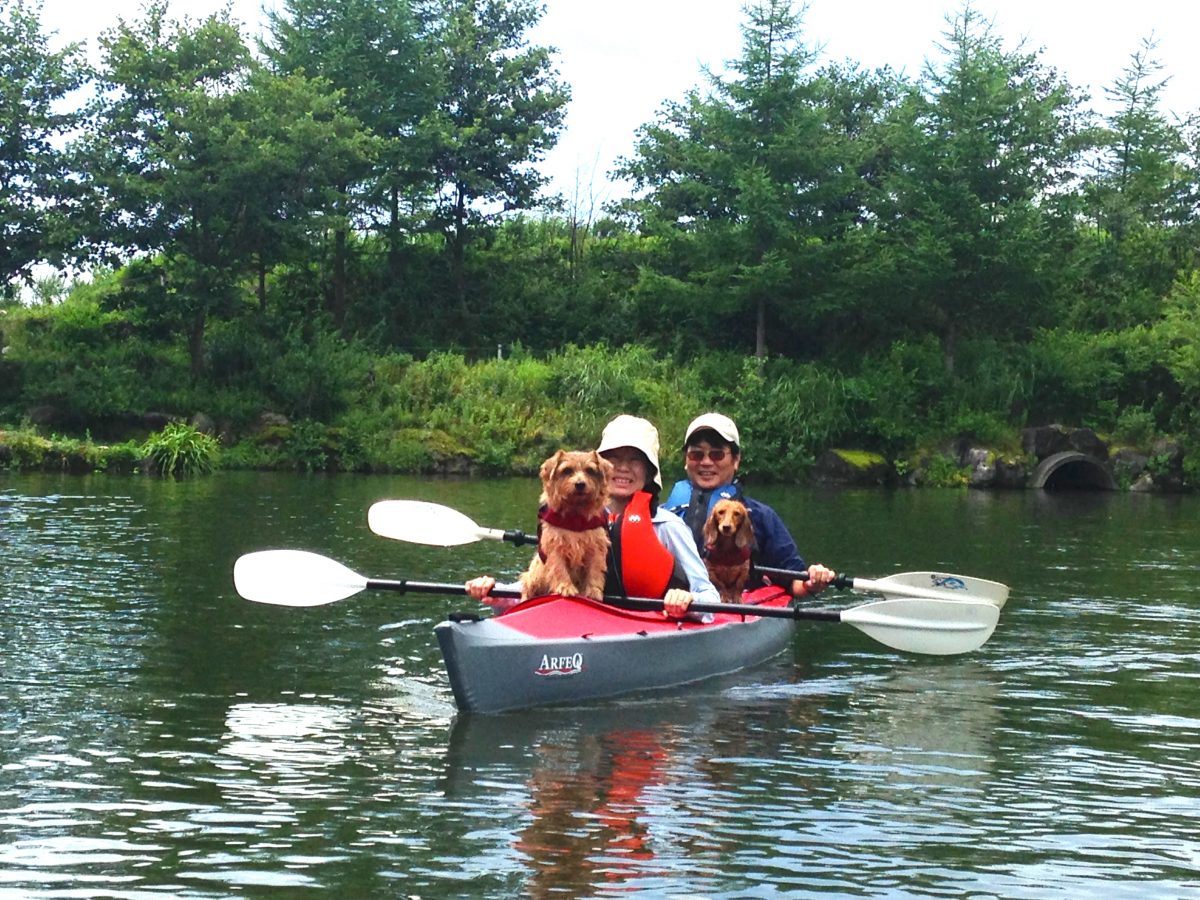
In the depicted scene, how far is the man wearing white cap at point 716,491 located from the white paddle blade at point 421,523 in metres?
1.75

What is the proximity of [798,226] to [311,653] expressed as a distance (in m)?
26.2

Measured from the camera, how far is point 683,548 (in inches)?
370

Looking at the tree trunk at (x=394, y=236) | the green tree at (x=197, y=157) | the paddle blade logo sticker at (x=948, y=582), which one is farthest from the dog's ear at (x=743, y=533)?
the tree trunk at (x=394, y=236)

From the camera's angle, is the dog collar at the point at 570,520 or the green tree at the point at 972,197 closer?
the dog collar at the point at 570,520

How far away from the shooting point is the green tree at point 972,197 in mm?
34219

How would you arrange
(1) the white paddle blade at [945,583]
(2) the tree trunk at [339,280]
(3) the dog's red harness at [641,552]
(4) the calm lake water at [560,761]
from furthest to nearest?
(2) the tree trunk at [339,280] → (1) the white paddle blade at [945,583] → (3) the dog's red harness at [641,552] → (4) the calm lake water at [560,761]

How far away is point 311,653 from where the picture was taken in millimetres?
10359

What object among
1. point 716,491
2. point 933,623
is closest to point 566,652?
point 716,491

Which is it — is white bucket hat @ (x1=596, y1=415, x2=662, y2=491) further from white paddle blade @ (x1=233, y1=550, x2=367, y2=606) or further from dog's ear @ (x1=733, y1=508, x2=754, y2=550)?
white paddle blade @ (x1=233, y1=550, x2=367, y2=606)

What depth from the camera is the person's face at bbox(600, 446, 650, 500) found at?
9.11 m

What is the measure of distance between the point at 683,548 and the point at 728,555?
41.6 inches

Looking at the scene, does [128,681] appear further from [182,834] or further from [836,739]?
[836,739]

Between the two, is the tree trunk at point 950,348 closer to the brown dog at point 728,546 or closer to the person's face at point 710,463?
the person's face at point 710,463

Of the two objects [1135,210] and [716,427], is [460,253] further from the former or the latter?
[716,427]
